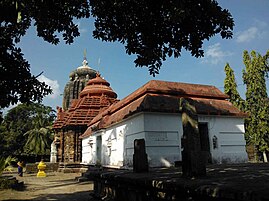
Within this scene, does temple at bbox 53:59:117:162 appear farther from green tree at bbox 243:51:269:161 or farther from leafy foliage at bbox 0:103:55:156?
leafy foliage at bbox 0:103:55:156

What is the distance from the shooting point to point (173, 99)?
38.5 ft

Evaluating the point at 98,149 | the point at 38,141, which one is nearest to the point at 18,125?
Result: the point at 38,141

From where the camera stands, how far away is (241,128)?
12.6m

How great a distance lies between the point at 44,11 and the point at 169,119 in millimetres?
7697

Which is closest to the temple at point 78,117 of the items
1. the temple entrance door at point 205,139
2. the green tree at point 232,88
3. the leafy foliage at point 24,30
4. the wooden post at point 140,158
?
the green tree at point 232,88

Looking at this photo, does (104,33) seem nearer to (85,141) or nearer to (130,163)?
(130,163)

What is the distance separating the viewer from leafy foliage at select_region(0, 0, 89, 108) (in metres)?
4.59

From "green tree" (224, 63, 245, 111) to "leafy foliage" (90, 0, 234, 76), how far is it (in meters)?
18.2

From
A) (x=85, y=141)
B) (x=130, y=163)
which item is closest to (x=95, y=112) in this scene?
(x=85, y=141)

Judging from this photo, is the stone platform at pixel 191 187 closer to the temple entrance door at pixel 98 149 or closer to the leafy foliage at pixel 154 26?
the leafy foliage at pixel 154 26

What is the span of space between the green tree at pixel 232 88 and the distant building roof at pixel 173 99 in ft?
27.1

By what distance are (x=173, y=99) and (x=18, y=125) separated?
40541mm

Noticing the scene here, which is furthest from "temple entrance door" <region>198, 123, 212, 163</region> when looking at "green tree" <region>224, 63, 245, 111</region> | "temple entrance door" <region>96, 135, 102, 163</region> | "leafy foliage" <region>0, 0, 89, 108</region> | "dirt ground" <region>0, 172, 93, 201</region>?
"green tree" <region>224, 63, 245, 111</region>

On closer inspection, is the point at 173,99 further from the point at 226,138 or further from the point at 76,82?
the point at 76,82
